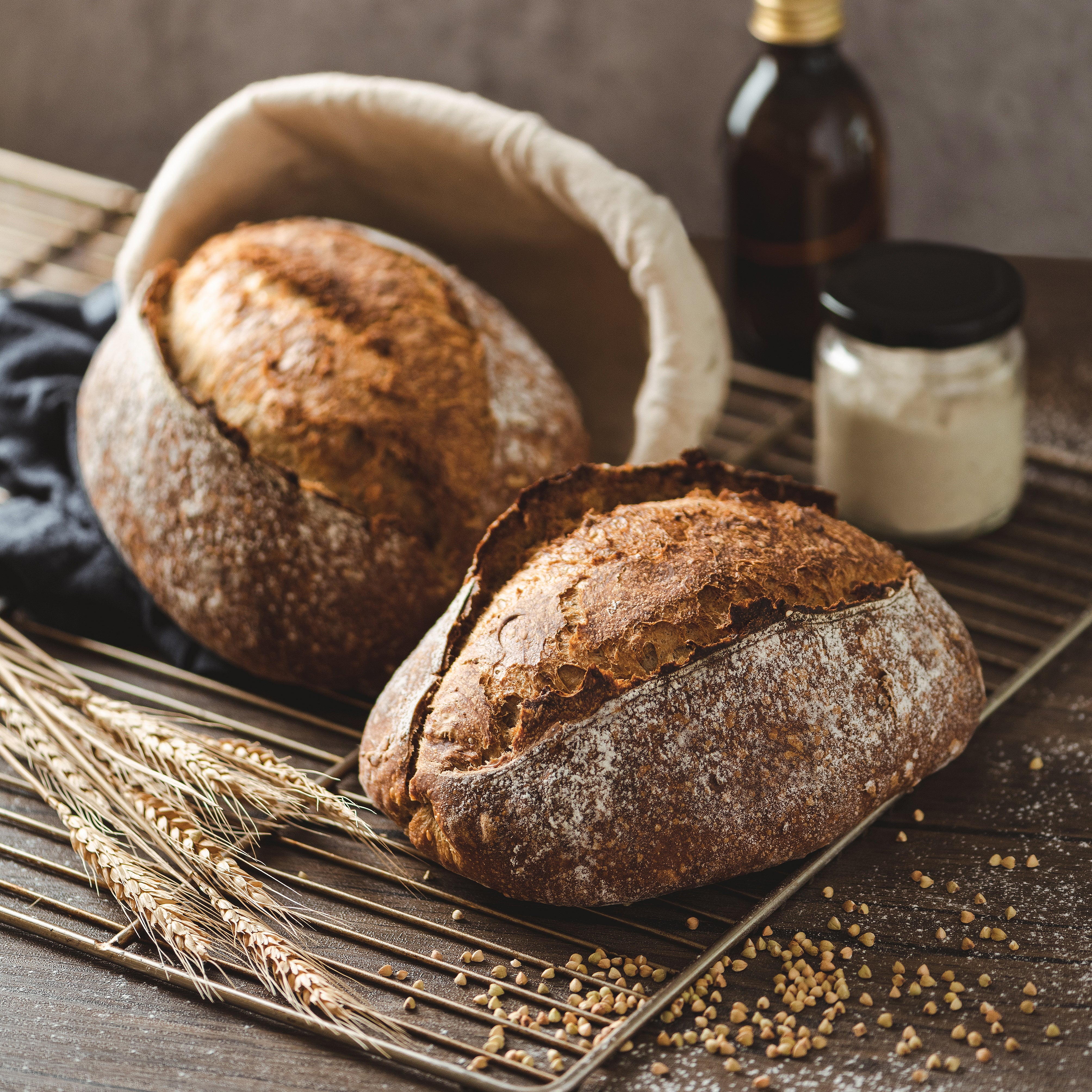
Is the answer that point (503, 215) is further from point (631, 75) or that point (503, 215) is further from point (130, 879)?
point (130, 879)

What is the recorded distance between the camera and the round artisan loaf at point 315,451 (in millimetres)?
1421

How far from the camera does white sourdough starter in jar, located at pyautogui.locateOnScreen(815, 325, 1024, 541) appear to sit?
1.56 meters

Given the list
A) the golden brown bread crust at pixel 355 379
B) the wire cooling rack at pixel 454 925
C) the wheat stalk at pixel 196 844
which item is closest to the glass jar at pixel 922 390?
the wire cooling rack at pixel 454 925

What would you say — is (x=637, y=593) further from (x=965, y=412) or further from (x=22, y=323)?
(x=22, y=323)

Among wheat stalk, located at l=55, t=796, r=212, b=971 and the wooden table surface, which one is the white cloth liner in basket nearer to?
the wooden table surface

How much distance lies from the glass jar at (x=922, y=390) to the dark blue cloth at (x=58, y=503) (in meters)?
0.80

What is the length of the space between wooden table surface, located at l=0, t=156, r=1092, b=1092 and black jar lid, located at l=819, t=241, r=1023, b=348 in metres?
0.43

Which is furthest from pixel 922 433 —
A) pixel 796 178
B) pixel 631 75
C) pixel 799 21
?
pixel 631 75

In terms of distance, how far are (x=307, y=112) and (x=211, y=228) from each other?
0.22m

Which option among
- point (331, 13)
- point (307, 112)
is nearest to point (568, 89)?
point (331, 13)

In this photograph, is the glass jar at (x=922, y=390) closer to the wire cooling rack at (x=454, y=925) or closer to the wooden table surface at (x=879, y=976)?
the wire cooling rack at (x=454, y=925)

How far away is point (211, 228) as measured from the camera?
185cm

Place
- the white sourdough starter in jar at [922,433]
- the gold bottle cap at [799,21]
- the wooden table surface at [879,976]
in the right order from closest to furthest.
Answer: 1. the wooden table surface at [879,976]
2. the white sourdough starter in jar at [922,433]
3. the gold bottle cap at [799,21]

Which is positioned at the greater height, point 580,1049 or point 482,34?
point 482,34
